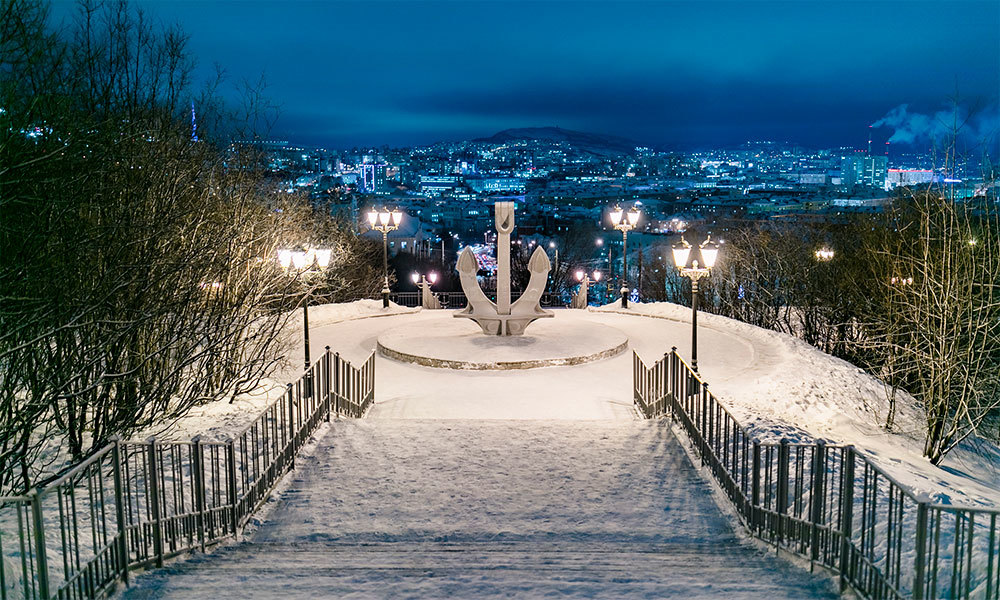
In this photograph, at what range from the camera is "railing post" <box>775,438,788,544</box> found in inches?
245

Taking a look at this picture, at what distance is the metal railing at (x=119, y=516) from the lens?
15.3 feet

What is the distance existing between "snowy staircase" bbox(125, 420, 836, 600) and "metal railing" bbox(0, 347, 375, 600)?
0.25 metres

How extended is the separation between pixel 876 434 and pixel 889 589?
930 cm

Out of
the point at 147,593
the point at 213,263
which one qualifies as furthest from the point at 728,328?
the point at 147,593

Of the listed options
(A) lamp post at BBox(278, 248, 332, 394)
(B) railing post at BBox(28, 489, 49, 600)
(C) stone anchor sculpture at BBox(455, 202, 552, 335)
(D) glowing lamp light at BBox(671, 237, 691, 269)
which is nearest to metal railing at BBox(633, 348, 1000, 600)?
(B) railing post at BBox(28, 489, 49, 600)

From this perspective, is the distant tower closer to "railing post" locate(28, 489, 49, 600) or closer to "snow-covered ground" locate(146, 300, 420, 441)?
"snow-covered ground" locate(146, 300, 420, 441)

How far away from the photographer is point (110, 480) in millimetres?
7766

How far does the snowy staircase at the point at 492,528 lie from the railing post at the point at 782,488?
0.94 ft

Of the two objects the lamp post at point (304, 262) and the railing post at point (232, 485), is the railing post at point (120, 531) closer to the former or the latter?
the railing post at point (232, 485)

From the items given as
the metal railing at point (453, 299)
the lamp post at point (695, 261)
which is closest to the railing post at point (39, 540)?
the lamp post at point (695, 261)

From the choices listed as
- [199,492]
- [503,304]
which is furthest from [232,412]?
[503,304]

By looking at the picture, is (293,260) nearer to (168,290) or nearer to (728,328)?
(168,290)

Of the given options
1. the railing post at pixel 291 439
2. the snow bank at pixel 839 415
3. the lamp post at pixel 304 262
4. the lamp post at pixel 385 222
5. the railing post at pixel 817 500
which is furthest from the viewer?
the lamp post at pixel 385 222

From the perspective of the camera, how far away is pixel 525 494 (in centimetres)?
755
